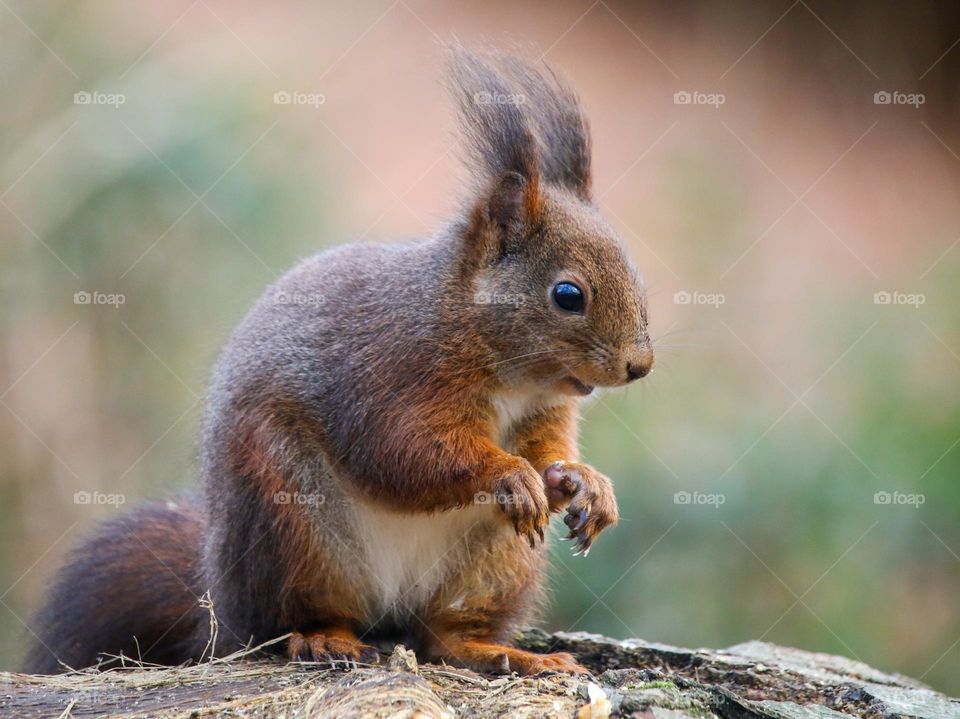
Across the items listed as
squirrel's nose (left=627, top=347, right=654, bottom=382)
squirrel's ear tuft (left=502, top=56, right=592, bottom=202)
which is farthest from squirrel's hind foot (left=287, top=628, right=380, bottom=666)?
squirrel's ear tuft (left=502, top=56, right=592, bottom=202)

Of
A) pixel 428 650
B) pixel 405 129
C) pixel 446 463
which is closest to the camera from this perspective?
pixel 446 463

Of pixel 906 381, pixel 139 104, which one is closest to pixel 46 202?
pixel 139 104

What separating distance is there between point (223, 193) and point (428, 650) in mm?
3172

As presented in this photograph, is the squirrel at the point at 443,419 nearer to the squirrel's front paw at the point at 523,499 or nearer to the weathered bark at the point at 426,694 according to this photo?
the squirrel's front paw at the point at 523,499

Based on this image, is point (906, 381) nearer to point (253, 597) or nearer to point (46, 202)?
point (253, 597)

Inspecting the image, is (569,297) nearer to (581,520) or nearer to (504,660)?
(581,520)

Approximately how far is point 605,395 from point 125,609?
7.96 feet

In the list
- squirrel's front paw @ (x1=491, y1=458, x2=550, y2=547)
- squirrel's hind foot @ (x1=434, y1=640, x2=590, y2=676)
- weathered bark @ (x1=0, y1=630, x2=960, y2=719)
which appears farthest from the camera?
squirrel's hind foot @ (x1=434, y1=640, x2=590, y2=676)

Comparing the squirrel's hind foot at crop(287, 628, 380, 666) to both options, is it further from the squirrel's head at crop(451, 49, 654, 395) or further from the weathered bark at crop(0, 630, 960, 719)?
the squirrel's head at crop(451, 49, 654, 395)

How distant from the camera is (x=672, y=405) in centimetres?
591

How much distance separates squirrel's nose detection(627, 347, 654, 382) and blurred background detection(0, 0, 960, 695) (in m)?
1.02

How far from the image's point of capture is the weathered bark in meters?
3.09

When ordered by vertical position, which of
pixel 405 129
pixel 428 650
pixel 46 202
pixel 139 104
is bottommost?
pixel 428 650

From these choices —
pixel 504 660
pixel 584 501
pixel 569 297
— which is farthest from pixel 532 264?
pixel 504 660
